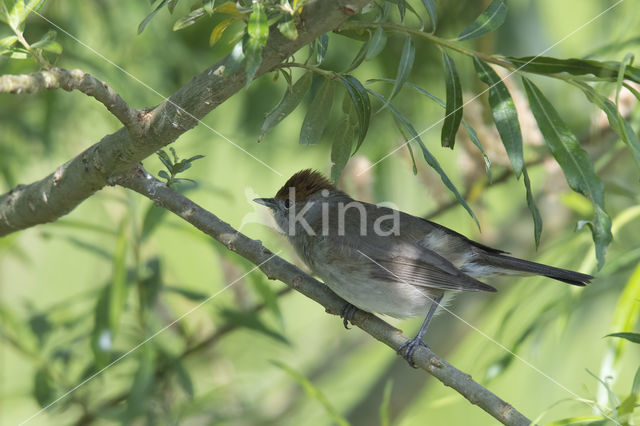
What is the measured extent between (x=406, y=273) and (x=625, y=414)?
46.8 inches

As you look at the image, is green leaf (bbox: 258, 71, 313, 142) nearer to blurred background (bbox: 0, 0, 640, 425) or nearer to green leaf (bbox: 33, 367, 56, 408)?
blurred background (bbox: 0, 0, 640, 425)

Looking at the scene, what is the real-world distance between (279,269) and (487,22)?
3.36 feet

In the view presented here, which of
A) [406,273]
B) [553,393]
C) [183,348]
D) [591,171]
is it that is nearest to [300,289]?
[406,273]

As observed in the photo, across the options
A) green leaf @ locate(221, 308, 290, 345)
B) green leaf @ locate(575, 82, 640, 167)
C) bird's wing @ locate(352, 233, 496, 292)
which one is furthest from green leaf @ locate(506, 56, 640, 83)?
green leaf @ locate(221, 308, 290, 345)

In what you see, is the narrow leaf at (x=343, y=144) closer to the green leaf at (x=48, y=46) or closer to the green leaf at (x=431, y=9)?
the green leaf at (x=431, y=9)

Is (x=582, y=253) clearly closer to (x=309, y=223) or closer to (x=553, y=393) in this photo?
(x=553, y=393)

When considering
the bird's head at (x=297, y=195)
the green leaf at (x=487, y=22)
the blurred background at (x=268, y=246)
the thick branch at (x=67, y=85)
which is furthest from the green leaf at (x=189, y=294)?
the green leaf at (x=487, y=22)

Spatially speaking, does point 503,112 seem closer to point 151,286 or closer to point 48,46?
point 48,46

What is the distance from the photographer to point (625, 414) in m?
1.89

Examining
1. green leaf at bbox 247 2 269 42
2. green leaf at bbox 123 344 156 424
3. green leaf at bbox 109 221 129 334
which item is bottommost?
green leaf at bbox 123 344 156 424

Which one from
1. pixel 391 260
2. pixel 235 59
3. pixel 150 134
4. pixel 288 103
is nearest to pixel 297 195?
pixel 391 260

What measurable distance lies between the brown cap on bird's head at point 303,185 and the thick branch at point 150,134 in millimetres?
1296

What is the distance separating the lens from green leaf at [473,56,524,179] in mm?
1964

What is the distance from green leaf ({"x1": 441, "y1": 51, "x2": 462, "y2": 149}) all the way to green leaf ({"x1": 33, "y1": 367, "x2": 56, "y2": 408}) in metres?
2.25
